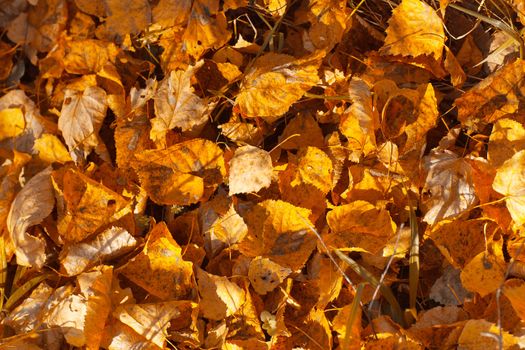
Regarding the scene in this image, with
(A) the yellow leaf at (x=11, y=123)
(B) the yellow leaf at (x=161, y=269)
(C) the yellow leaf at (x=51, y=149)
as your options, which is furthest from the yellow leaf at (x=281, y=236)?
(A) the yellow leaf at (x=11, y=123)

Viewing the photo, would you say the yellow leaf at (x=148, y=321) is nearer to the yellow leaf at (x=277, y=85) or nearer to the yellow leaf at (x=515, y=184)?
the yellow leaf at (x=277, y=85)

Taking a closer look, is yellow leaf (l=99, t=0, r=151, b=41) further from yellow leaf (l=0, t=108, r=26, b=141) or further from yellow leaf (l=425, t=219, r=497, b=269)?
yellow leaf (l=425, t=219, r=497, b=269)

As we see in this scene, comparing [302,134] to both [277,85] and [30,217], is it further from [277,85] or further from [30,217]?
[30,217]

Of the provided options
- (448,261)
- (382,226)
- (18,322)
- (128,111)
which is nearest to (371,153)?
(382,226)

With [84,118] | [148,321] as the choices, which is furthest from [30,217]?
[148,321]

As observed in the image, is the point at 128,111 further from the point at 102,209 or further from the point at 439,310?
the point at 439,310

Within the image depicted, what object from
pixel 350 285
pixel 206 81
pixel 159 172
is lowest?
pixel 350 285

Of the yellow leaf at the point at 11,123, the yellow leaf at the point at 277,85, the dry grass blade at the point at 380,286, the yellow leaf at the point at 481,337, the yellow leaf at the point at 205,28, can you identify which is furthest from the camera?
the yellow leaf at the point at 11,123
